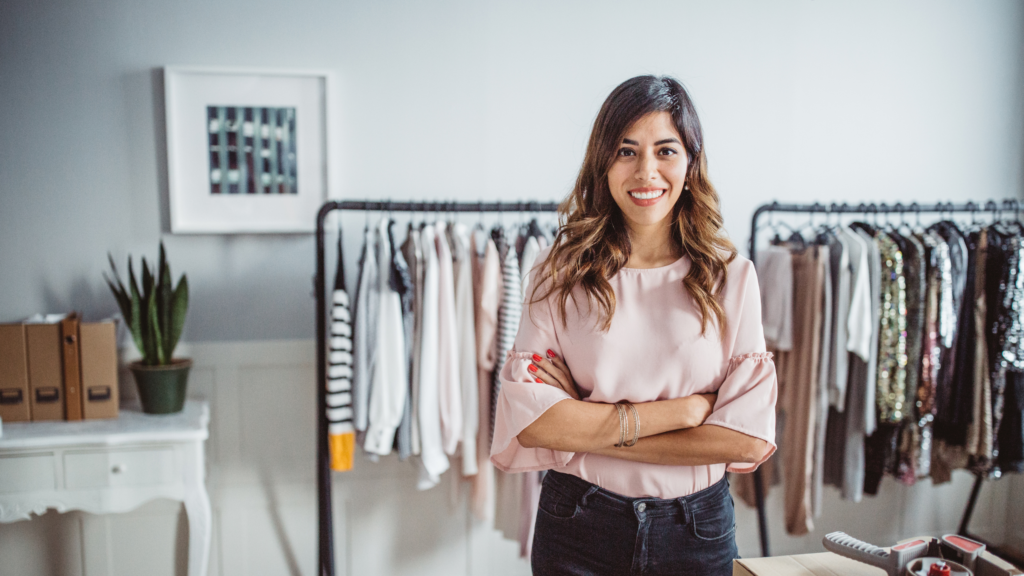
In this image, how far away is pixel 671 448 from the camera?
1069 millimetres

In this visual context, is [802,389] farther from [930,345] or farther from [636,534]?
[636,534]

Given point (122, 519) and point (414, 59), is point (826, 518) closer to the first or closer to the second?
point (414, 59)

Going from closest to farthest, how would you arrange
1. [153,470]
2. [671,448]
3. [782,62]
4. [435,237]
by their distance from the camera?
[671,448] → [153,470] → [435,237] → [782,62]

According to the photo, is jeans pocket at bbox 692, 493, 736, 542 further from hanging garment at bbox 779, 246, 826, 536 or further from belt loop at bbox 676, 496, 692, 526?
hanging garment at bbox 779, 246, 826, 536

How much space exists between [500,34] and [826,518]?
→ 241cm

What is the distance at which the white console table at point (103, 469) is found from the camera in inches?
A: 71.0

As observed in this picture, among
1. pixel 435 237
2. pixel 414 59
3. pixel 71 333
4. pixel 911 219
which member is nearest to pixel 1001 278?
pixel 911 219

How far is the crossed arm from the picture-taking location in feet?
3.48

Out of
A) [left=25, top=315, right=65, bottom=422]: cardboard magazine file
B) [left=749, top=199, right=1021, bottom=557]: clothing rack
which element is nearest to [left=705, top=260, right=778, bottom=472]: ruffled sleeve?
[left=749, top=199, right=1021, bottom=557]: clothing rack

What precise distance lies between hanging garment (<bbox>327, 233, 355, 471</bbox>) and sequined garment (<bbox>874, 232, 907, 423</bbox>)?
1774 millimetres

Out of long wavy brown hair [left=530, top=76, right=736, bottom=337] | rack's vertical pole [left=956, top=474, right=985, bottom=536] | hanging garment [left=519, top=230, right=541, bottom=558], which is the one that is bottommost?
rack's vertical pole [left=956, top=474, right=985, bottom=536]

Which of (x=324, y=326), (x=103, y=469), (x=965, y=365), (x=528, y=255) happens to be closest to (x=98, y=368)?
(x=103, y=469)

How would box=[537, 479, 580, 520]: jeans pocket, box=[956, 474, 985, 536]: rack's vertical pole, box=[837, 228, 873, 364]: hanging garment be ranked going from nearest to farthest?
box=[537, 479, 580, 520]: jeans pocket
box=[837, 228, 873, 364]: hanging garment
box=[956, 474, 985, 536]: rack's vertical pole

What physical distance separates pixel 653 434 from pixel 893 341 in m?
1.45
